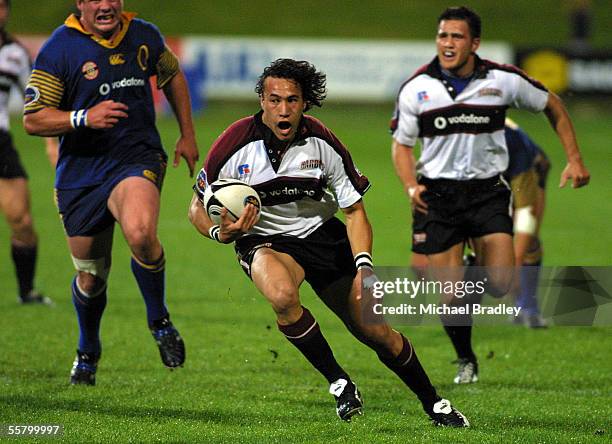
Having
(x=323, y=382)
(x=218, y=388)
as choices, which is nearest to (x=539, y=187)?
(x=323, y=382)

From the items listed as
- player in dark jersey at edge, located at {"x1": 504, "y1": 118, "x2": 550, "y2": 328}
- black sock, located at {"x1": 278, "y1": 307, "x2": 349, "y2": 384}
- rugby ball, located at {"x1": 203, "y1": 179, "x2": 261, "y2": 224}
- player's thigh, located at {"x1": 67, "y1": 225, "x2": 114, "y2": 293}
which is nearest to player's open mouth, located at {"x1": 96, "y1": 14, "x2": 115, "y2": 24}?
player's thigh, located at {"x1": 67, "y1": 225, "x2": 114, "y2": 293}

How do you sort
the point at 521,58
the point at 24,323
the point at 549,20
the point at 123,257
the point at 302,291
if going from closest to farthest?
the point at 24,323
the point at 302,291
the point at 123,257
the point at 521,58
the point at 549,20

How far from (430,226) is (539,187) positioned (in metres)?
2.26

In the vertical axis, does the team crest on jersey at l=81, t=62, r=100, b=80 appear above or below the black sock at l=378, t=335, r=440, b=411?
above

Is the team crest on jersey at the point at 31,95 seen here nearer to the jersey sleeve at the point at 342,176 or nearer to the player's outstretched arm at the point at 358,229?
the jersey sleeve at the point at 342,176

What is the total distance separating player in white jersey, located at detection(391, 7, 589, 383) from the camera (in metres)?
7.32

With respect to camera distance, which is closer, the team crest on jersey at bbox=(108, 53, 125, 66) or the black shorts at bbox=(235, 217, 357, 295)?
the black shorts at bbox=(235, 217, 357, 295)

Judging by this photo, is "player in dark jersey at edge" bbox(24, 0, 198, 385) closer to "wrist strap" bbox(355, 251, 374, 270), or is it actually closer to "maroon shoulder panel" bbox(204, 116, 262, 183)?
"maroon shoulder panel" bbox(204, 116, 262, 183)

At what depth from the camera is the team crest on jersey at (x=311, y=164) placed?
5.81 meters

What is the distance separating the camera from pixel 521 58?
87.7 ft

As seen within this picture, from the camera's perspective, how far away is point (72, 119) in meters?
6.45

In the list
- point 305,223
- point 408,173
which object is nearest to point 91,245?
point 305,223

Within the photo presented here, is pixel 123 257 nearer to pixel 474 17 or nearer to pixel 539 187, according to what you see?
pixel 539 187

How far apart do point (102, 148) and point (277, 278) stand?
70.2 inches
